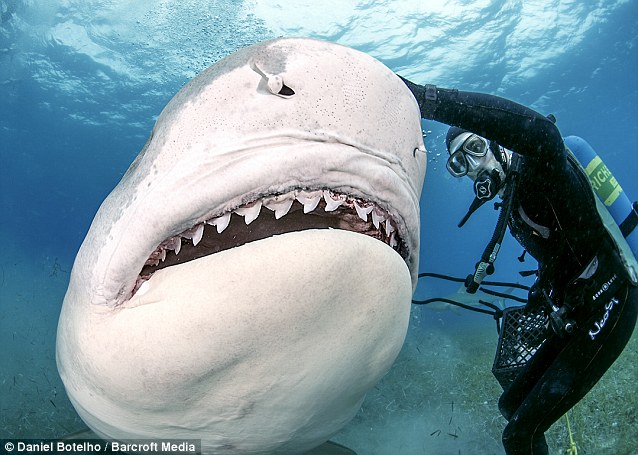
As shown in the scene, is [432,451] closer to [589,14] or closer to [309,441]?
[309,441]

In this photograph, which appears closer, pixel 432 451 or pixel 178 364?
pixel 178 364

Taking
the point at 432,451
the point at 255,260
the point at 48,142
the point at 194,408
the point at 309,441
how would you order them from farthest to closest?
the point at 48,142, the point at 432,451, the point at 309,441, the point at 194,408, the point at 255,260

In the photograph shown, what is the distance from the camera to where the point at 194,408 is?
1692 millimetres

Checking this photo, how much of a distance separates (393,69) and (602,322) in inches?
794

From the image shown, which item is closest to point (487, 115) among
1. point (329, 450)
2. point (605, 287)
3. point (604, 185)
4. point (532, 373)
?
point (604, 185)

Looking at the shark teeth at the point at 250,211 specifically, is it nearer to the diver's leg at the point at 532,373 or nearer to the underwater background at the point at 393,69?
the diver's leg at the point at 532,373

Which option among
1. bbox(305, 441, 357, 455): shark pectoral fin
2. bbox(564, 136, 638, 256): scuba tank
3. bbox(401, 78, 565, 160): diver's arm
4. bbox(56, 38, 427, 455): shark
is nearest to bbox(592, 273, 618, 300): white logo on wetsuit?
bbox(564, 136, 638, 256): scuba tank

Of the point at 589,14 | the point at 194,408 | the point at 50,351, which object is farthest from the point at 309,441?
the point at 589,14

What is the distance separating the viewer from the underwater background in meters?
8.97

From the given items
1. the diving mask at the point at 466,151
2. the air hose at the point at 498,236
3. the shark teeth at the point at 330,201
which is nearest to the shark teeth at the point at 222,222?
the shark teeth at the point at 330,201

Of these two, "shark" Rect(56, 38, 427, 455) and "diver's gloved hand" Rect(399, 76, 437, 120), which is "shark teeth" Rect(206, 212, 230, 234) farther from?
"diver's gloved hand" Rect(399, 76, 437, 120)

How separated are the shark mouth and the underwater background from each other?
6.88 m

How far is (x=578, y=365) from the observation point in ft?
11.6

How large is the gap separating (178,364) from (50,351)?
18.8 m
